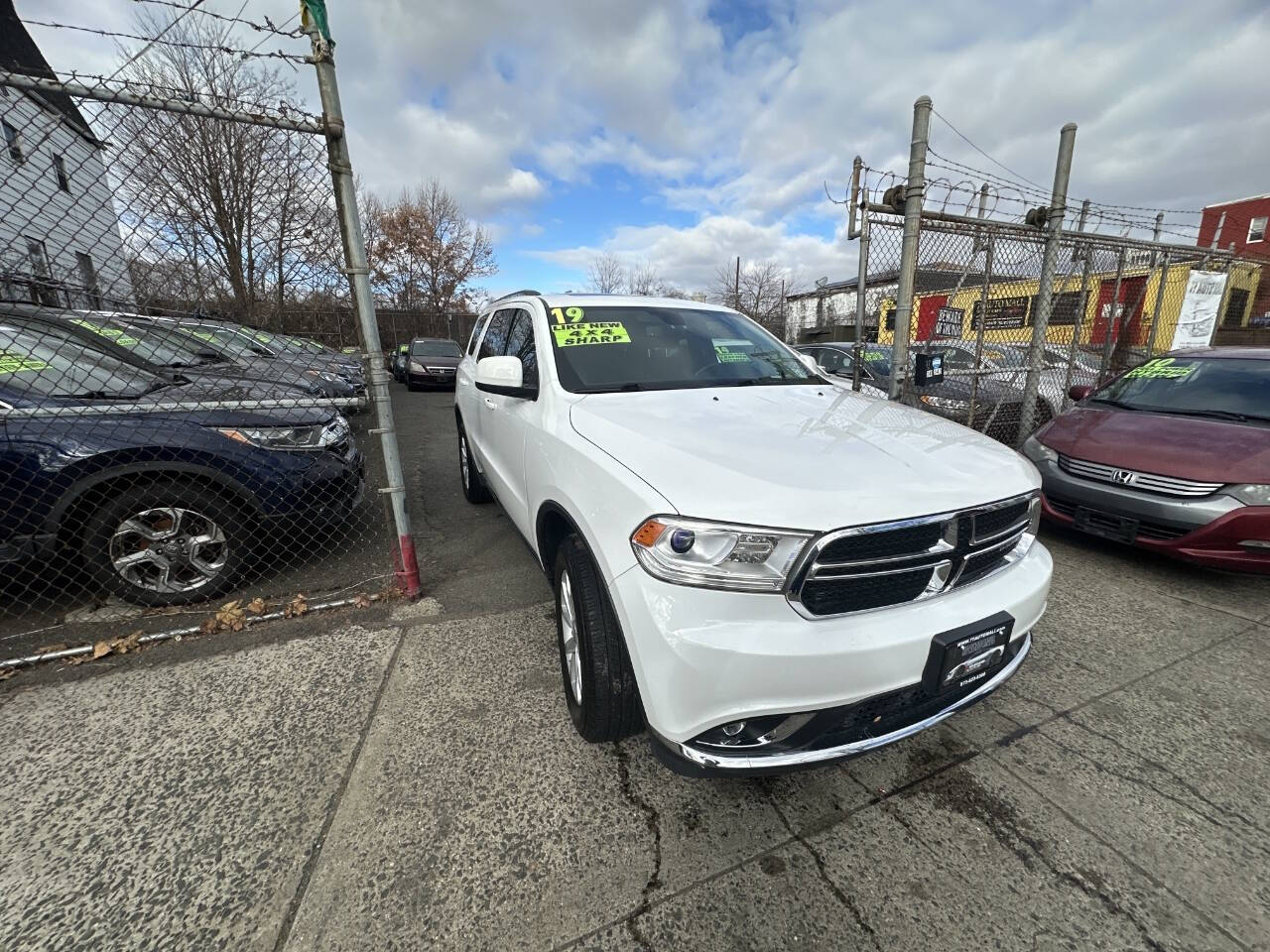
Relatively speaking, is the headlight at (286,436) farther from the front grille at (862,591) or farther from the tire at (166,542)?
the front grille at (862,591)

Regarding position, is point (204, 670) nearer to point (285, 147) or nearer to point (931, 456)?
point (285, 147)

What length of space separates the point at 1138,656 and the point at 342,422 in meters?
4.97

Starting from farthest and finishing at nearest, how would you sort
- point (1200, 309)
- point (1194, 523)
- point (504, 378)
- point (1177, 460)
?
point (1200, 309) → point (1177, 460) → point (1194, 523) → point (504, 378)

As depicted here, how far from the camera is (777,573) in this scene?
57.1 inches

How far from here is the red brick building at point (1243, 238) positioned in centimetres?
973

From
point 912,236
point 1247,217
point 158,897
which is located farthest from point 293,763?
point 1247,217

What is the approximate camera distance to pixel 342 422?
150 inches

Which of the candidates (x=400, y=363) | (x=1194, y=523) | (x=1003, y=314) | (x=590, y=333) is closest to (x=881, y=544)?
(x=590, y=333)

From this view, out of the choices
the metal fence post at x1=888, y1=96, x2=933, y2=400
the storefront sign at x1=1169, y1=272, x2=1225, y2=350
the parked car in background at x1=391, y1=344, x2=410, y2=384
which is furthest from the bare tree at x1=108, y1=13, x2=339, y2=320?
the parked car in background at x1=391, y1=344, x2=410, y2=384

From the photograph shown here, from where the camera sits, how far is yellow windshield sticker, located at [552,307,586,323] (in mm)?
2802

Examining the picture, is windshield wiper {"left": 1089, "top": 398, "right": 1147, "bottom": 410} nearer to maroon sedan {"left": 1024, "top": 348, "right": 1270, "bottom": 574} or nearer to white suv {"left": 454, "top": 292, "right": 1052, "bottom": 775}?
maroon sedan {"left": 1024, "top": 348, "right": 1270, "bottom": 574}

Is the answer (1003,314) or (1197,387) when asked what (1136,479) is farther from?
(1003,314)

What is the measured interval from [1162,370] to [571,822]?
19.1 feet

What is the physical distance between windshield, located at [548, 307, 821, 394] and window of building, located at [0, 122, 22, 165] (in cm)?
221
